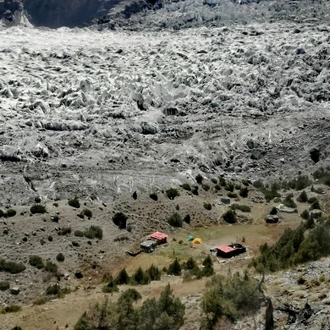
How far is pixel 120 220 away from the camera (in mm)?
34625

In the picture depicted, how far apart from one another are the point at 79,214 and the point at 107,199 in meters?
3.63

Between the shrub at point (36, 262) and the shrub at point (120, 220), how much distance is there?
22.5 feet

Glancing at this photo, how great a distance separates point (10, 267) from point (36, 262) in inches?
55.4

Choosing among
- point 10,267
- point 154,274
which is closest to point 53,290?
point 10,267

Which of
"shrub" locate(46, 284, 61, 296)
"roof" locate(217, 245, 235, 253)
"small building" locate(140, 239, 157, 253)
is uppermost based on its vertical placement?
"shrub" locate(46, 284, 61, 296)

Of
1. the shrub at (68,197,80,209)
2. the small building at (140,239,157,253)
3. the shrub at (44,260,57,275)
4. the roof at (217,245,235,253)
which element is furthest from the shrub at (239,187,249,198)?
the shrub at (44,260,57,275)

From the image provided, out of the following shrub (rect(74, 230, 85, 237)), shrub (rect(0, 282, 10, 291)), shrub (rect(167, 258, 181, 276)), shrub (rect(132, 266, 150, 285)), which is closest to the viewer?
shrub (rect(132, 266, 150, 285))

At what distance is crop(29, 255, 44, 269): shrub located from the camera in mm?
28281

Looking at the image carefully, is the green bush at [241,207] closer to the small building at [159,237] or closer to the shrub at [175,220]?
the shrub at [175,220]

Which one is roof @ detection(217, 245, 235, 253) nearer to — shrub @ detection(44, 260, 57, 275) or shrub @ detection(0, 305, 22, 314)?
shrub @ detection(44, 260, 57, 275)

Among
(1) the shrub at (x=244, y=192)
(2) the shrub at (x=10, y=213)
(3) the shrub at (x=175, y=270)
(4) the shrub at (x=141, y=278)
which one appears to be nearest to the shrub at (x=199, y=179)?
(1) the shrub at (x=244, y=192)

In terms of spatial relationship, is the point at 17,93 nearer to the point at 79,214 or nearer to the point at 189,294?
the point at 79,214

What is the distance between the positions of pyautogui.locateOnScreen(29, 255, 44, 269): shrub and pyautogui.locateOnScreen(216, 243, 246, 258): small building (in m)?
9.96

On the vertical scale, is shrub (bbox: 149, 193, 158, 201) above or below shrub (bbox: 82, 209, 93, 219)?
below
